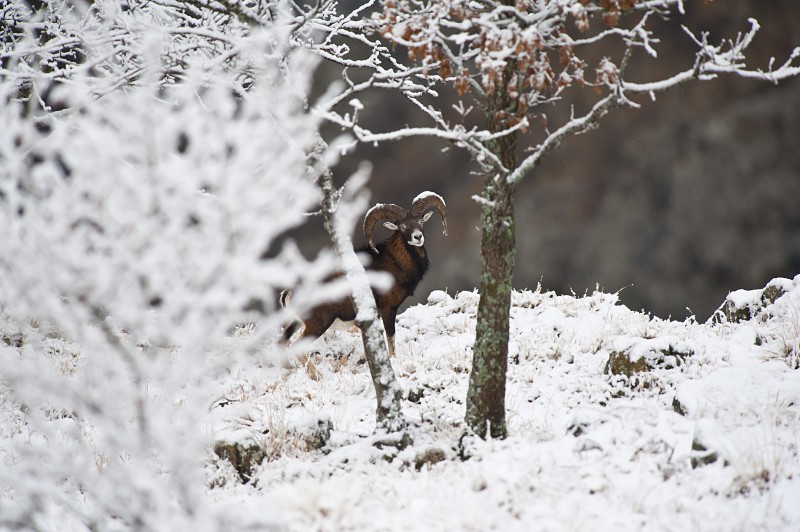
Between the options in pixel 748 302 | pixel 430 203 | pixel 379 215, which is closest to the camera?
pixel 748 302

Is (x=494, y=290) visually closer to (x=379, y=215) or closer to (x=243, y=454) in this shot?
(x=243, y=454)

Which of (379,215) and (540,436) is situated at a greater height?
(379,215)

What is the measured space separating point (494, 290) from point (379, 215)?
12.4ft

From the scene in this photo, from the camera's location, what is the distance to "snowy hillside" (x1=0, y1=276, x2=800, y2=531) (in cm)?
335

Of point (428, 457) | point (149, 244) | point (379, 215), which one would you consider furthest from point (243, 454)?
point (379, 215)

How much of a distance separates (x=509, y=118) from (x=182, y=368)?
316 centimetres

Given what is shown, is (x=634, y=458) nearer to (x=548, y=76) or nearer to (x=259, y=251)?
(x=548, y=76)

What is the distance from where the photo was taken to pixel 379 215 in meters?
8.21

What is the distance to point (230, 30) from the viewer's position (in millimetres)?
6129

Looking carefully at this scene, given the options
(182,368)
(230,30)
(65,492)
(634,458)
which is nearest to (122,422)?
(182,368)

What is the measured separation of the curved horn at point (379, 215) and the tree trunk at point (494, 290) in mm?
3487

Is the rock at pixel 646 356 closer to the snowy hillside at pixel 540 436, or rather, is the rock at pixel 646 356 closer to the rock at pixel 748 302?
the snowy hillside at pixel 540 436

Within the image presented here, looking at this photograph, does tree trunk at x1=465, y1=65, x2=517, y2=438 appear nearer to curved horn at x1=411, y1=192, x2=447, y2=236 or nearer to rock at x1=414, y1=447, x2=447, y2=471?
rock at x1=414, y1=447, x2=447, y2=471

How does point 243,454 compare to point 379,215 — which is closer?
point 243,454
